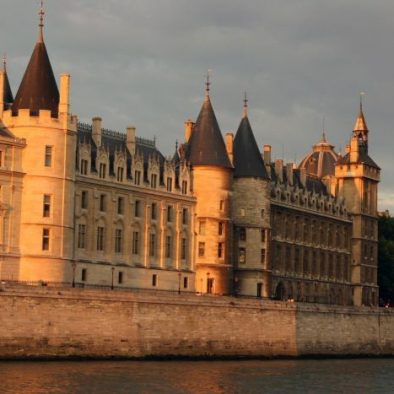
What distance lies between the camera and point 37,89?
284ft

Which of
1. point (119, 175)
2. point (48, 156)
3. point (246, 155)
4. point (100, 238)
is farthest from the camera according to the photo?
point (246, 155)

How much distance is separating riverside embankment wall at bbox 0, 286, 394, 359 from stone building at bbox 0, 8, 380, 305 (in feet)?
23.6

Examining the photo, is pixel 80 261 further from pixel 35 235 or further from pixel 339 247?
pixel 339 247

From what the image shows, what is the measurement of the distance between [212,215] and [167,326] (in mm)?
20384

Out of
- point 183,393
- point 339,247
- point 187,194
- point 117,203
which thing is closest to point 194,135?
point 187,194

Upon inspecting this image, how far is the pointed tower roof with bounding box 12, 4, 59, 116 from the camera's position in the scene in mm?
86312

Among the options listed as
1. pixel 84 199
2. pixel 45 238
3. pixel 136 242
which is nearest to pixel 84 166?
pixel 84 199

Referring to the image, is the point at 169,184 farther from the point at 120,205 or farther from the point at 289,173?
the point at 289,173

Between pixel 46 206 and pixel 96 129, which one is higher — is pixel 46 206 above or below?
below

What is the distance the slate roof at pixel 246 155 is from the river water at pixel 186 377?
Result: 23.6 metres

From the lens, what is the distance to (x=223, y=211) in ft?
335

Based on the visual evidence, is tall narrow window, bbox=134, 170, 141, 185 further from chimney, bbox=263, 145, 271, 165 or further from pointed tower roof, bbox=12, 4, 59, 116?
chimney, bbox=263, 145, 271, 165

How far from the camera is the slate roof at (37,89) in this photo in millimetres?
86312

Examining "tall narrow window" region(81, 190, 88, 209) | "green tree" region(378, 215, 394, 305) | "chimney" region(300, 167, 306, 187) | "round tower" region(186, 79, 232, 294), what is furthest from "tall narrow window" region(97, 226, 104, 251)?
"green tree" region(378, 215, 394, 305)
